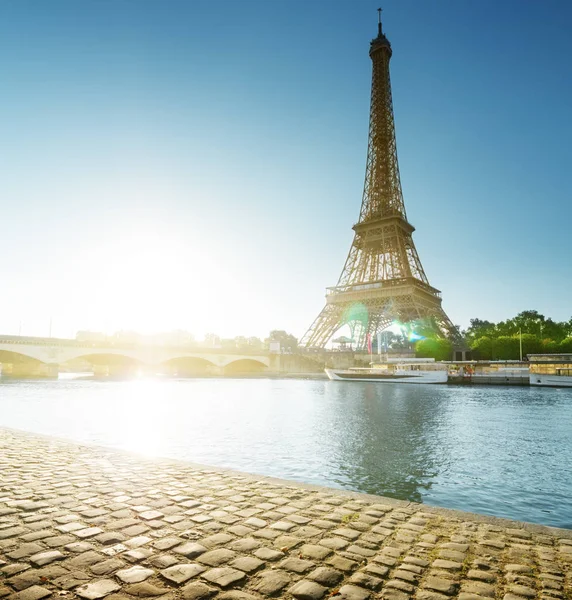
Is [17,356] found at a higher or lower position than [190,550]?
higher

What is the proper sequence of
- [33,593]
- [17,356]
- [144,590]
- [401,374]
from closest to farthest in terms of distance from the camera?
[33,593] < [144,590] < [401,374] < [17,356]

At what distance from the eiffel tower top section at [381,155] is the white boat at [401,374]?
86.5ft

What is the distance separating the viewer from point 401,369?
2709 inches

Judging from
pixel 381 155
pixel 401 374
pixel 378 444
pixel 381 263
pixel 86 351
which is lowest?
pixel 401 374

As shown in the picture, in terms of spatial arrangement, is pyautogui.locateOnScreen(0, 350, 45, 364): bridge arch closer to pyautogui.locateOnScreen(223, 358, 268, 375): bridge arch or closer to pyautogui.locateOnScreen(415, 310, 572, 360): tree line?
pyautogui.locateOnScreen(223, 358, 268, 375): bridge arch

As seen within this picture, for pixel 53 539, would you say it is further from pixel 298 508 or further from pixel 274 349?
pixel 274 349

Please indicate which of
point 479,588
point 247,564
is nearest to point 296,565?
point 247,564

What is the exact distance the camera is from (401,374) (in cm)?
6519

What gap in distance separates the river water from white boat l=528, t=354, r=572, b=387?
34.0 m

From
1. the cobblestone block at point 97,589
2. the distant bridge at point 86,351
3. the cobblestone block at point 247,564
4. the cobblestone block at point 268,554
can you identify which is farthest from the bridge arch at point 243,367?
the cobblestone block at point 97,589

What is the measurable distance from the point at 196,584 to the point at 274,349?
96808mm

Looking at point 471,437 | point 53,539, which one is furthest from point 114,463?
point 471,437

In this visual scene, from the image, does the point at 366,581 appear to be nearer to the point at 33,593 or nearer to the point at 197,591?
the point at 197,591

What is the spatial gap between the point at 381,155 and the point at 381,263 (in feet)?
68.1
